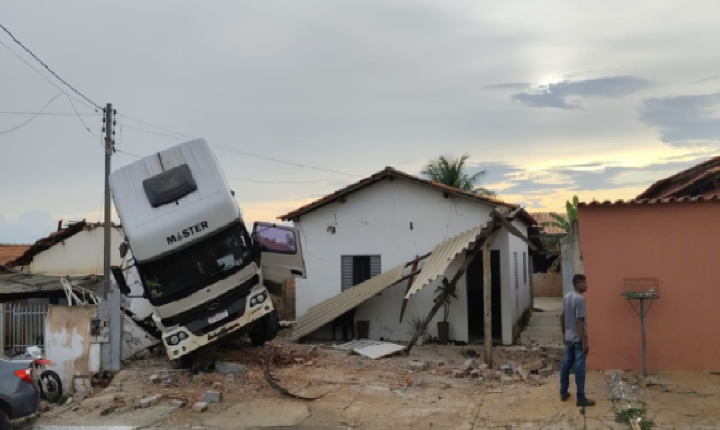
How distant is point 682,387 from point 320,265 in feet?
33.0

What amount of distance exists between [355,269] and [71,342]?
7438mm

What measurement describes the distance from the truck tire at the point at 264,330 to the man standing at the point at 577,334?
21.7ft

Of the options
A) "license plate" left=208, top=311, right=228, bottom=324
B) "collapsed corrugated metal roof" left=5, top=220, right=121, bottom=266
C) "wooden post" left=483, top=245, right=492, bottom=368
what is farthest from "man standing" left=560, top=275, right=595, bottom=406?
"collapsed corrugated metal roof" left=5, top=220, right=121, bottom=266

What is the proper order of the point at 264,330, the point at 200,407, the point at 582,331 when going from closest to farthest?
1. the point at 582,331
2. the point at 200,407
3. the point at 264,330

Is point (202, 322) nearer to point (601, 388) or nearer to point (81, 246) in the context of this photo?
point (601, 388)

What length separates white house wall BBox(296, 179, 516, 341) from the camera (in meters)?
16.1

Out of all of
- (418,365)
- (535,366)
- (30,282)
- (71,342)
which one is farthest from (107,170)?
(535,366)

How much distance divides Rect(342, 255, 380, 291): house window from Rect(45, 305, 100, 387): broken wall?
271 inches

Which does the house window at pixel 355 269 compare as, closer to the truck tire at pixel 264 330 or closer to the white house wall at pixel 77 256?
the truck tire at pixel 264 330

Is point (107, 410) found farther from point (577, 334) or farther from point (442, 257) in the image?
point (442, 257)

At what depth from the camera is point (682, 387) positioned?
914cm

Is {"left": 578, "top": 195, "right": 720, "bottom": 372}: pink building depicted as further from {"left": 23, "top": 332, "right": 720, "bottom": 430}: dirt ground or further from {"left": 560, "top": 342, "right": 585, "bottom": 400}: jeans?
{"left": 560, "top": 342, "right": 585, "bottom": 400}: jeans

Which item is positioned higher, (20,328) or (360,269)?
(360,269)

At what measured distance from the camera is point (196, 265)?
1134 centimetres
